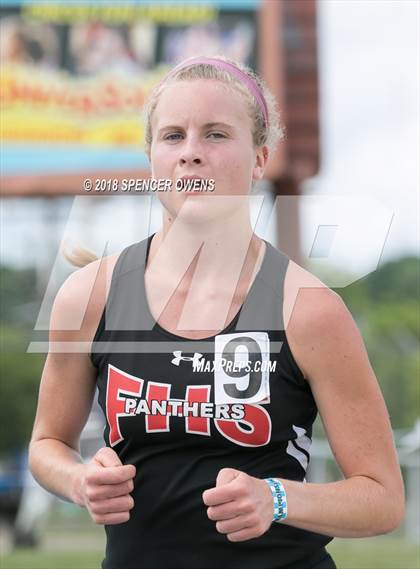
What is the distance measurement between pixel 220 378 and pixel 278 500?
244 millimetres

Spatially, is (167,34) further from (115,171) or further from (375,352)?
(375,352)

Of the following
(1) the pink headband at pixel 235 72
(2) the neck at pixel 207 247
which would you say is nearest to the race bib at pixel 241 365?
(2) the neck at pixel 207 247

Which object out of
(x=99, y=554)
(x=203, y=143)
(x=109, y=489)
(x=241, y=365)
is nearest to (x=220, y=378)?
(x=241, y=365)

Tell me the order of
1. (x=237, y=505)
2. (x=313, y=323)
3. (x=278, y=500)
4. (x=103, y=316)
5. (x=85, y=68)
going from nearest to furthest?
(x=237, y=505) → (x=278, y=500) → (x=313, y=323) → (x=103, y=316) → (x=85, y=68)

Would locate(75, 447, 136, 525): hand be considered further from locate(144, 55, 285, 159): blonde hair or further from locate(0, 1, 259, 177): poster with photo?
locate(0, 1, 259, 177): poster with photo

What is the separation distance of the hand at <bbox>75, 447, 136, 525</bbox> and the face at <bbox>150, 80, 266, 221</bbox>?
0.46 m

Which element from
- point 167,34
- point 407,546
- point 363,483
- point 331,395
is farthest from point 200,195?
point 167,34

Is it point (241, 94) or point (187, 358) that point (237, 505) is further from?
point (241, 94)

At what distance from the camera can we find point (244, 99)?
69.4 inches

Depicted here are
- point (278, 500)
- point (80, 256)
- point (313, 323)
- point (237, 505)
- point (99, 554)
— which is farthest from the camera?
point (99, 554)

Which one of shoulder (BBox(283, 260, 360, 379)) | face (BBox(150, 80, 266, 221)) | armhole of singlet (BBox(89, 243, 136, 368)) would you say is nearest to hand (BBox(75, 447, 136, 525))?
armhole of singlet (BBox(89, 243, 136, 368))

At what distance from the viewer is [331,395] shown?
168cm

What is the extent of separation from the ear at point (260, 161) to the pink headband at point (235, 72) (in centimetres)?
5

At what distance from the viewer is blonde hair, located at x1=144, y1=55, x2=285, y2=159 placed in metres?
1.75
